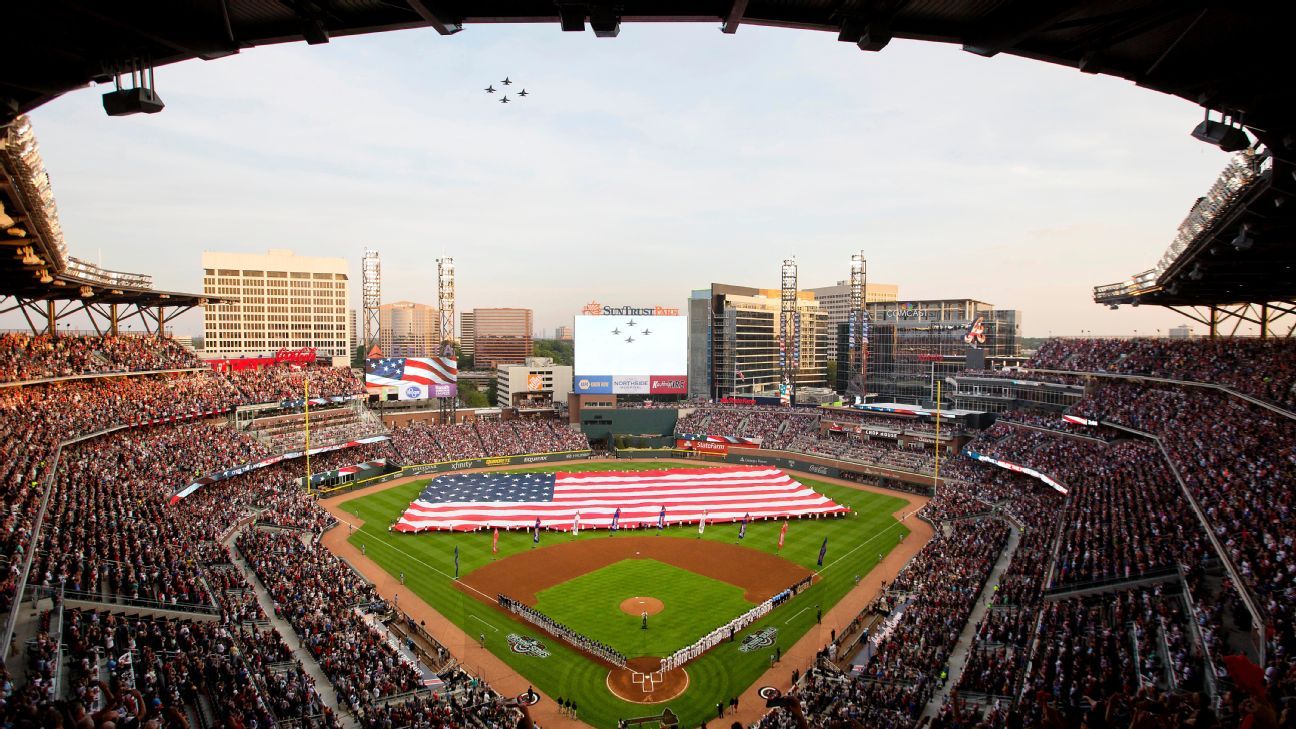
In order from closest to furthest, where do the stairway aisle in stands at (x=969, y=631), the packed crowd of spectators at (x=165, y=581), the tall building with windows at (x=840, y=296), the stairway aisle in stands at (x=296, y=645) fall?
the packed crowd of spectators at (x=165, y=581) < the stairway aisle in stands at (x=296, y=645) < the stairway aisle in stands at (x=969, y=631) < the tall building with windows at (x=840, y=296)

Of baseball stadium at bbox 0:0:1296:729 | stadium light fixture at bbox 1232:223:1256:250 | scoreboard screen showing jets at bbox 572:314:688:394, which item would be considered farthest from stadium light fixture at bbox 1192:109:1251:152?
scoreboard screen showing jets at bbox 572:314:688:394

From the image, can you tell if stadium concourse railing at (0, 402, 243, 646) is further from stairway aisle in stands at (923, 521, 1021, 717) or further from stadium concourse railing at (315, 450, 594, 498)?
stairway aisle in stands at (923, 521, 1021, 717)

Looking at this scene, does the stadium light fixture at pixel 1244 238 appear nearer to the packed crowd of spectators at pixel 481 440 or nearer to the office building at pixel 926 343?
the packed crowd of spectators at pixel 481 440

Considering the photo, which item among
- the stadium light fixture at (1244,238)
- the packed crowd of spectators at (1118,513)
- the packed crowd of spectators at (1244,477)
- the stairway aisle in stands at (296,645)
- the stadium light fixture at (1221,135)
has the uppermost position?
the stadium light fixture at (1221,135)

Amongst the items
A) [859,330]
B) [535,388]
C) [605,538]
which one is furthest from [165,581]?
[859,330]

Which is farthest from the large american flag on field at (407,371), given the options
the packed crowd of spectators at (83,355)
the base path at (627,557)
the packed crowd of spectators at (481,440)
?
the base path at (627,557)

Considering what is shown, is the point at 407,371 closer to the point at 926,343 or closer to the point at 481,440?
the point at 481,440
